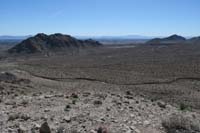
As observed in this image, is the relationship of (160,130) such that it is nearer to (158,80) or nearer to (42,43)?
(158,80)

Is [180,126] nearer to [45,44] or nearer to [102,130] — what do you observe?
[102,130]

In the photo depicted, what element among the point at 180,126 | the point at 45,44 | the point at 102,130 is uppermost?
the point at 102,130

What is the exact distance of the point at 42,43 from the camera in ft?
269

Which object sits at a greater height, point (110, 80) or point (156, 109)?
point (156, 109)

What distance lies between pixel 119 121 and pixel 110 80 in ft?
62.5

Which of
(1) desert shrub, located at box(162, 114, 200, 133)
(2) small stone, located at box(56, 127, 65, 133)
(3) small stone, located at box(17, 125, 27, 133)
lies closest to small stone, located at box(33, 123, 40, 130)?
(3) small stone, located at box(17, 125, 27, 133)

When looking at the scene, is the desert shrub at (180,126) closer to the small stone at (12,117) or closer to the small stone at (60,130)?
the small stone at (60,130)

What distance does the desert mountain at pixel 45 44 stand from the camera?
75.4 m

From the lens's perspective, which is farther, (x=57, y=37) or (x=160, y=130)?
(x=57, y=37)

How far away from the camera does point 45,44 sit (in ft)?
270

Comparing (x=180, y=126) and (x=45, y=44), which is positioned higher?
(x=180, y=126)

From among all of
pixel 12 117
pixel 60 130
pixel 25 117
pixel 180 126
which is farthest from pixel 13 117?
pixel 180 126

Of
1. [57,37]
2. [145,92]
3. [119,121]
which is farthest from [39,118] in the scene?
[57,37]

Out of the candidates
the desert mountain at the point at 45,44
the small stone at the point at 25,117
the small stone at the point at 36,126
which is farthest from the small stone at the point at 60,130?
the desert mountain at the point at 45,44
